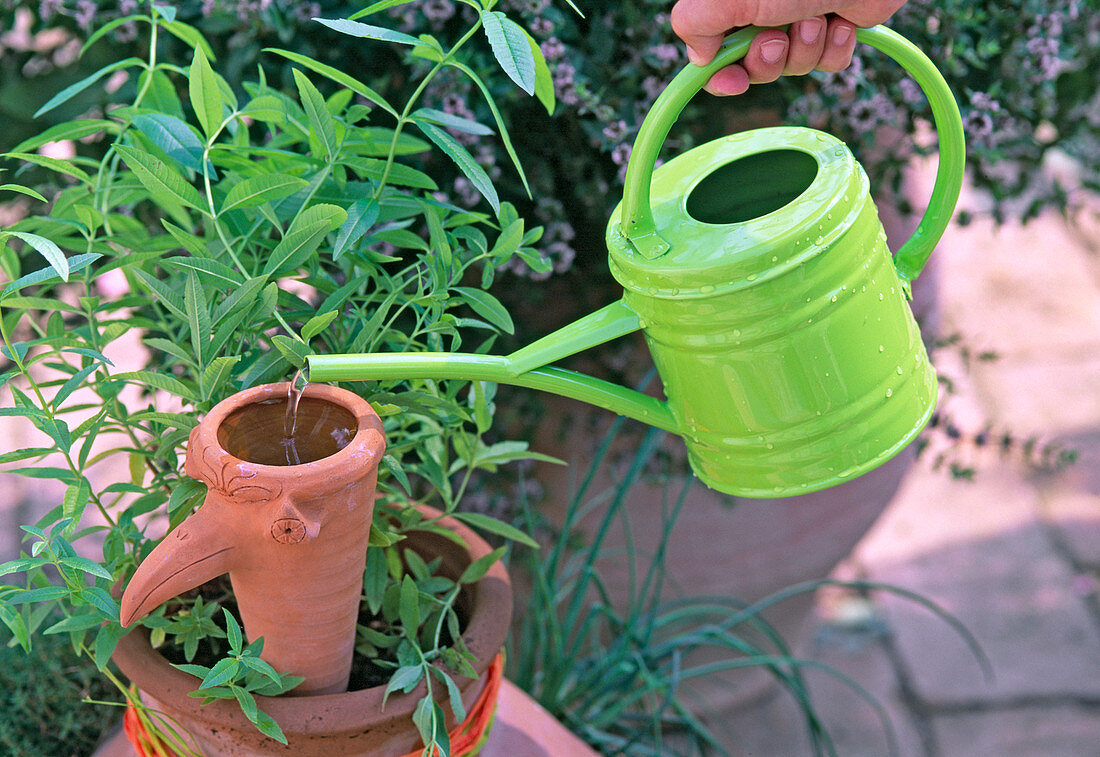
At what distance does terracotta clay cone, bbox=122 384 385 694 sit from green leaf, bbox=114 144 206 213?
0.49 ft

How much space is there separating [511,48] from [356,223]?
0.58ft

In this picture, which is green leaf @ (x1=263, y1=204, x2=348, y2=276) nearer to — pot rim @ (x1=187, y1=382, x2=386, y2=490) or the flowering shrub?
pot rim @ (x1=187, y1=382, x2=386, y2=490)

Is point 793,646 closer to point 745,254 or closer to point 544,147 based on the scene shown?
point 544,147

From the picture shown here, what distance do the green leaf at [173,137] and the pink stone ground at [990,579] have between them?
1.08 m

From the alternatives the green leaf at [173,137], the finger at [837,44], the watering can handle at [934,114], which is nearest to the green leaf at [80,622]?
the green leaf at [173,137]

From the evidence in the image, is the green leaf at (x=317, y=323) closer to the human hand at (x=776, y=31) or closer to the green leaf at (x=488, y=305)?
the green leaf at (x=488, y=305)

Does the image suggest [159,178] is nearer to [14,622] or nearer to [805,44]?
[14,622]

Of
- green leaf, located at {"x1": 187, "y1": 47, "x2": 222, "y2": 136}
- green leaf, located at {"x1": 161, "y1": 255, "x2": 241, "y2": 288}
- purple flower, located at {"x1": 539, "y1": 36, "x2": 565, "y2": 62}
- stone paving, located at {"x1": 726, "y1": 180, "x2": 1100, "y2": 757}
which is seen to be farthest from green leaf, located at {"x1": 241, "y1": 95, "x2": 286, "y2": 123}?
stone paving, located at {"x1": 726, "y1": 180, "x2": 1100, "y2": 757}

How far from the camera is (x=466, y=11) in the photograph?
113 cm

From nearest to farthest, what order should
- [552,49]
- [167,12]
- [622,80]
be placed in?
1. [167,12]
2. [552,49]
3. [622,80]

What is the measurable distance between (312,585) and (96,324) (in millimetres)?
292

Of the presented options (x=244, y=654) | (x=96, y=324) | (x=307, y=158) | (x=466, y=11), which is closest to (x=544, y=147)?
(x=466, y=11)

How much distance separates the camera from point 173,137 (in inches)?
31.8

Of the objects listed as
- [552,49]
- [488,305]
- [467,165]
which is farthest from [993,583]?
[467,165]
